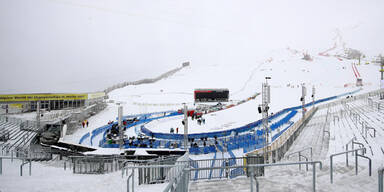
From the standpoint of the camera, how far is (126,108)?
4041 centimetres

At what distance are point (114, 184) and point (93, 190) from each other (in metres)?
0.67

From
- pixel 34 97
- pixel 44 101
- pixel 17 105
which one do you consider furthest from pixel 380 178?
pixel 17 105

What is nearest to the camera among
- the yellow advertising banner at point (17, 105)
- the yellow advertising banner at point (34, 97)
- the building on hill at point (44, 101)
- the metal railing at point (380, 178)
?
the metal railing at point (380, 178)

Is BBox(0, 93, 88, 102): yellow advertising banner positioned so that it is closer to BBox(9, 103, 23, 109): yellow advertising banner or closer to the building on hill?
the building on hill

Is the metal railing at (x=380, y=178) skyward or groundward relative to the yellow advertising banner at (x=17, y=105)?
skyward

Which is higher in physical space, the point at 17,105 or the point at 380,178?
the point at 380,178

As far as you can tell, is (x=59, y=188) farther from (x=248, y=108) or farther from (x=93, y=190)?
(x=248, y=108)

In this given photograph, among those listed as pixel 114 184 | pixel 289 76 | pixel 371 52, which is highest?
pixel 371 52

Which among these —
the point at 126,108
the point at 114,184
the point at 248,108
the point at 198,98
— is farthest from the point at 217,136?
the point at 126,108

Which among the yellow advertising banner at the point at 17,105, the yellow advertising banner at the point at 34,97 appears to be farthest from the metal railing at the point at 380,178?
the yellow advertising banner at the point at 17,105

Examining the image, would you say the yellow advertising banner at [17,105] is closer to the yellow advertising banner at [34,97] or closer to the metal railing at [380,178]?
the yellow advertising banner at [34,97]

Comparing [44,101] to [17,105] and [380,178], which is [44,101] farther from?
[380,178]

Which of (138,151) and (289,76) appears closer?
(138,151)

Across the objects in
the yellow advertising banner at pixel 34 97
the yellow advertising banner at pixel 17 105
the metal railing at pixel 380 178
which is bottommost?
the yellow advertising banner at pixel 17 105
